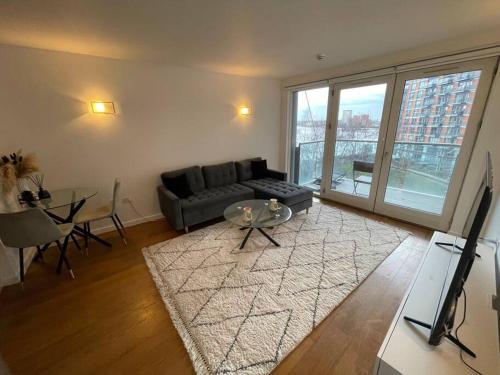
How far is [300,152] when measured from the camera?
4.75 m

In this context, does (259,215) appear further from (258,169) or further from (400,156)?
(400,156)

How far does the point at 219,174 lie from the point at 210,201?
82cm

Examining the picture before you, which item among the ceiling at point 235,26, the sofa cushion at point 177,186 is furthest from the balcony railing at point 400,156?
the sofa cushion at point 177,186

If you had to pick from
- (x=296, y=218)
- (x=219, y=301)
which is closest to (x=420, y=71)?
(x=296, y=218)

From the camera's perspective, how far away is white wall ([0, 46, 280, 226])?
90.4 inches

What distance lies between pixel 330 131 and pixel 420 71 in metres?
1.42

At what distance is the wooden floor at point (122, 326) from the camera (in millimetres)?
1340

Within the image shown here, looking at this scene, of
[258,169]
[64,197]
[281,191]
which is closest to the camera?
[64,197]

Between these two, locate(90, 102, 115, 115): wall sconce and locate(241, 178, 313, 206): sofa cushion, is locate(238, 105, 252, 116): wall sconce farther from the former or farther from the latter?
locate(90, 102, 115, 115): wall sconce

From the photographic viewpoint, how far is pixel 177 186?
3117 mm

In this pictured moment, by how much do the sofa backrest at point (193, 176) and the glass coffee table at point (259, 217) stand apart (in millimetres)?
936

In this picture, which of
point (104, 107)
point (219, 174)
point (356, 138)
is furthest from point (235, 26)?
point (356, 138)

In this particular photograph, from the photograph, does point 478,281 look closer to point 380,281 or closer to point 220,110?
point 380,281

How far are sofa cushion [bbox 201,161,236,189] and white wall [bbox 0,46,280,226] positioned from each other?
230 mm
